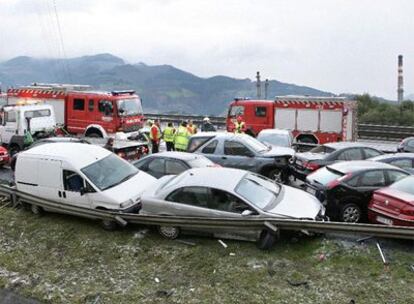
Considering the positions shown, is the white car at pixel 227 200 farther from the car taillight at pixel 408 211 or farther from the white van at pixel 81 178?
the car taillight at pixel 408 211

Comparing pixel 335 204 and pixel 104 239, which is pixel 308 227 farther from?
pixel 104 239

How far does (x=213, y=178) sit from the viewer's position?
31.9 ft

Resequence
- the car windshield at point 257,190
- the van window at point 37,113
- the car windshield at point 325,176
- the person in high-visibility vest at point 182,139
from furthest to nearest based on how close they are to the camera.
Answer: the van window at point 37,113
the person in high-visibility vest at point 182,139
the car windshield at point 325,176
the car windshield at point 257,190

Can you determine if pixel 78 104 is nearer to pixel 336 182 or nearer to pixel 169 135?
pixel 169 135

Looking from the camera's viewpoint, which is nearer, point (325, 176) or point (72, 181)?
point (72, 181)

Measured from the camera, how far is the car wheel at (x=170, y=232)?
31.4ft

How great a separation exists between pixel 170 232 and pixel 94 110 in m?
14.4

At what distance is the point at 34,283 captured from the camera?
349 inches

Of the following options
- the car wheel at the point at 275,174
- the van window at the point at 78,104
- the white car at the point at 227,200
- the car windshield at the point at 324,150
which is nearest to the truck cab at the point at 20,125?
the van window at the point at 78,104

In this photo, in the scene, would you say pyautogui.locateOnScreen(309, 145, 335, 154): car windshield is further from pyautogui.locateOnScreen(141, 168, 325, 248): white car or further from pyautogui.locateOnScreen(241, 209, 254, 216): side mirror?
pyautogui.locateOnScreen(241, 209, 254, 216): side mirror

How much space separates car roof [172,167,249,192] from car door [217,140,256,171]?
3.91m

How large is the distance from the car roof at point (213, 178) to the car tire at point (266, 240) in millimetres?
998

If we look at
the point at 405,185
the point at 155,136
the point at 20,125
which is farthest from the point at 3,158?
the point at 405,185

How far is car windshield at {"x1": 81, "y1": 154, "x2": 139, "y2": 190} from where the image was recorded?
11078 mm
